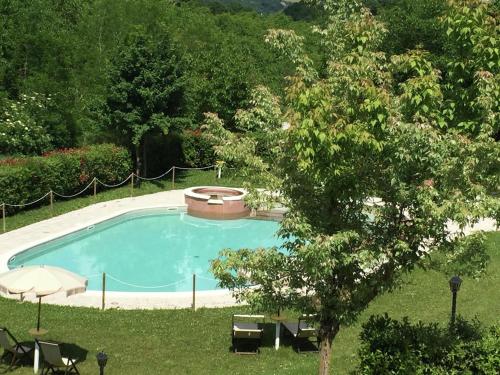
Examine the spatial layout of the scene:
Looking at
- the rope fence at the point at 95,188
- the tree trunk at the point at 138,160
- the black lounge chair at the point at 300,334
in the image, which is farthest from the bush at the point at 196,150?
the black lounge chair at the point at 300,334

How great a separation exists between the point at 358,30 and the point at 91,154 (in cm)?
2091

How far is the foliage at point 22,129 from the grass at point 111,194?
302 centimetres

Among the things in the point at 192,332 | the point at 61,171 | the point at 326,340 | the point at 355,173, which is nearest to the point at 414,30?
the point at 61,171

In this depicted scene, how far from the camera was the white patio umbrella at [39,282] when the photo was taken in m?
12.7

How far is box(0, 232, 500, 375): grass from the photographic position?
1347cm

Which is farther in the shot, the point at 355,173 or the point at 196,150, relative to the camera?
the point at 196,150

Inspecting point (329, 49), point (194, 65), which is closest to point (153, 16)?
point (194, 65)

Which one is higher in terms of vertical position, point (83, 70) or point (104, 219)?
point (83, 70)

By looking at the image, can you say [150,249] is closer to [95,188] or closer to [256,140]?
[95,188]

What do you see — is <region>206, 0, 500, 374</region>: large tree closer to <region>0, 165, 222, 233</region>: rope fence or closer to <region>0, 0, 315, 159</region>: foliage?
<region>0, 165, 222, 233</region>: rope fence

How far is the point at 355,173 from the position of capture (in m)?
8.91

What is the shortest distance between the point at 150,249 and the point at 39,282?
1144cm

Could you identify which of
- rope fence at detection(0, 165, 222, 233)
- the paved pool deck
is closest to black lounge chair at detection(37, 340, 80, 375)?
the paved pool deck

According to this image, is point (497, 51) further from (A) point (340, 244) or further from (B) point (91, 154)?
(B) point (91, 154)
